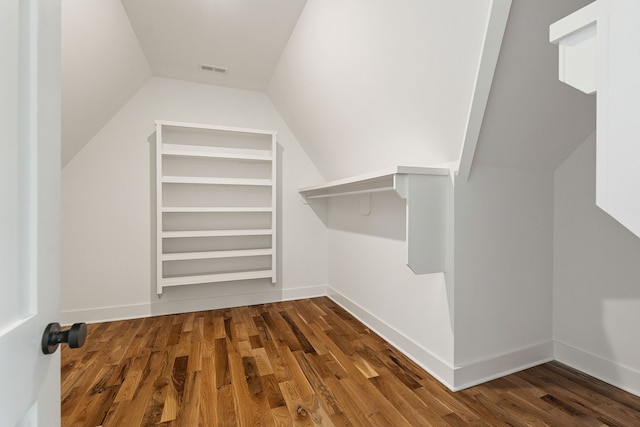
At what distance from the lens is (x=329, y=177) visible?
3.01 meters

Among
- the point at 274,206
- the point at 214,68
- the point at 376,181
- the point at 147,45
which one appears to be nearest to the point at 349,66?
the point at 376,181

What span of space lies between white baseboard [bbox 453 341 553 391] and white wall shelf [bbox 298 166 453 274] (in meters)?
0.54

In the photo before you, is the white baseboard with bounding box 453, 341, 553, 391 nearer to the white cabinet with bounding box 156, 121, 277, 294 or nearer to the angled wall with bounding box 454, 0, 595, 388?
the angled wall with bounding box 454, 0, 595, 388

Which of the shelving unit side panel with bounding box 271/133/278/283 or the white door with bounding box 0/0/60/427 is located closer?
the white door with bounding box 0/0/60/427

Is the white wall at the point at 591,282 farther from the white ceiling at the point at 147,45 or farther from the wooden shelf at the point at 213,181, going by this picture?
the wooden shelf at the point at 213,181

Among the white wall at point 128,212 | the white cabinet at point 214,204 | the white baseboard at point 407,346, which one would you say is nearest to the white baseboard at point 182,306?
the white wall at point 128,212

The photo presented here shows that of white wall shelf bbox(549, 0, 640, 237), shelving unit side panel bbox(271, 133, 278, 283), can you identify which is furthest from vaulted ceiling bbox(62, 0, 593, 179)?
white wall shelf bbox(549, 0, 640, 237)

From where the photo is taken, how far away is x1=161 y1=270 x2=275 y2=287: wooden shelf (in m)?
2.47

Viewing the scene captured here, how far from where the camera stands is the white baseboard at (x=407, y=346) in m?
1.55

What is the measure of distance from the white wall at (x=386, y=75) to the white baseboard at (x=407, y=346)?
3.65 feet

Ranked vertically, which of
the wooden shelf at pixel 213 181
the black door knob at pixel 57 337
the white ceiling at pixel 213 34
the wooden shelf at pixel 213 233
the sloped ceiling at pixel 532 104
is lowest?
the black door knob at pixel 57 337

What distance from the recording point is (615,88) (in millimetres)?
537

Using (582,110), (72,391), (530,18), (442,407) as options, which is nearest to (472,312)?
(442,407)

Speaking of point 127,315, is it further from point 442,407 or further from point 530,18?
point 530,18
